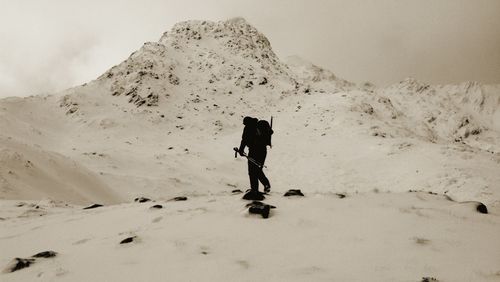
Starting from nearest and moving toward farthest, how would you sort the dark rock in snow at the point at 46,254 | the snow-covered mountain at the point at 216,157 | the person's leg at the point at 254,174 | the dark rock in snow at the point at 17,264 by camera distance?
the dark rock in snow at the point at 17,264 → the dark rock in snow at the point at 46,254 → the snow-covered mountain at the point at 216,157 → the person's leg at the point at 254,174

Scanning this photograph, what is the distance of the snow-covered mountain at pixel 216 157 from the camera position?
6238 mm

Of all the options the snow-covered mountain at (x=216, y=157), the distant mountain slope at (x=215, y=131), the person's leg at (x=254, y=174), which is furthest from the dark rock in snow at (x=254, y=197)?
the distant mountain slope at (x=215, y=131)

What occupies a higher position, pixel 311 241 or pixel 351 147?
pixel 351 147

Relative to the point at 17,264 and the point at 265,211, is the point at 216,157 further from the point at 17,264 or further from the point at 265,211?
the point at 17,264

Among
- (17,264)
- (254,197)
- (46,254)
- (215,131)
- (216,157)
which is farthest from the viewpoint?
(215,131)

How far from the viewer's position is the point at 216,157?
99.0ft

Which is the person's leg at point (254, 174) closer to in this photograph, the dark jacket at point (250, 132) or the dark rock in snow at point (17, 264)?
the dark jacket at point (250, 132)

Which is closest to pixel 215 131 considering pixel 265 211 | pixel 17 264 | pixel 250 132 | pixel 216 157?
pixel 216 157

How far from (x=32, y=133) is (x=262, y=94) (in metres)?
25.3

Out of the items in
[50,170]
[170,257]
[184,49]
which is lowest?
[170,257]

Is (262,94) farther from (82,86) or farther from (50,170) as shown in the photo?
(50,170)

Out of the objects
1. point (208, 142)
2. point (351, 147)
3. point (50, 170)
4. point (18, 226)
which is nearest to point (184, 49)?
point (208, 142)

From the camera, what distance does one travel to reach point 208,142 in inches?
1421

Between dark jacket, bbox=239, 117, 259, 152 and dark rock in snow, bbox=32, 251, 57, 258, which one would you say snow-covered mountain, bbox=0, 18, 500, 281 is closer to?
dark rock in snow, bbox=32, 251, 57, 258
